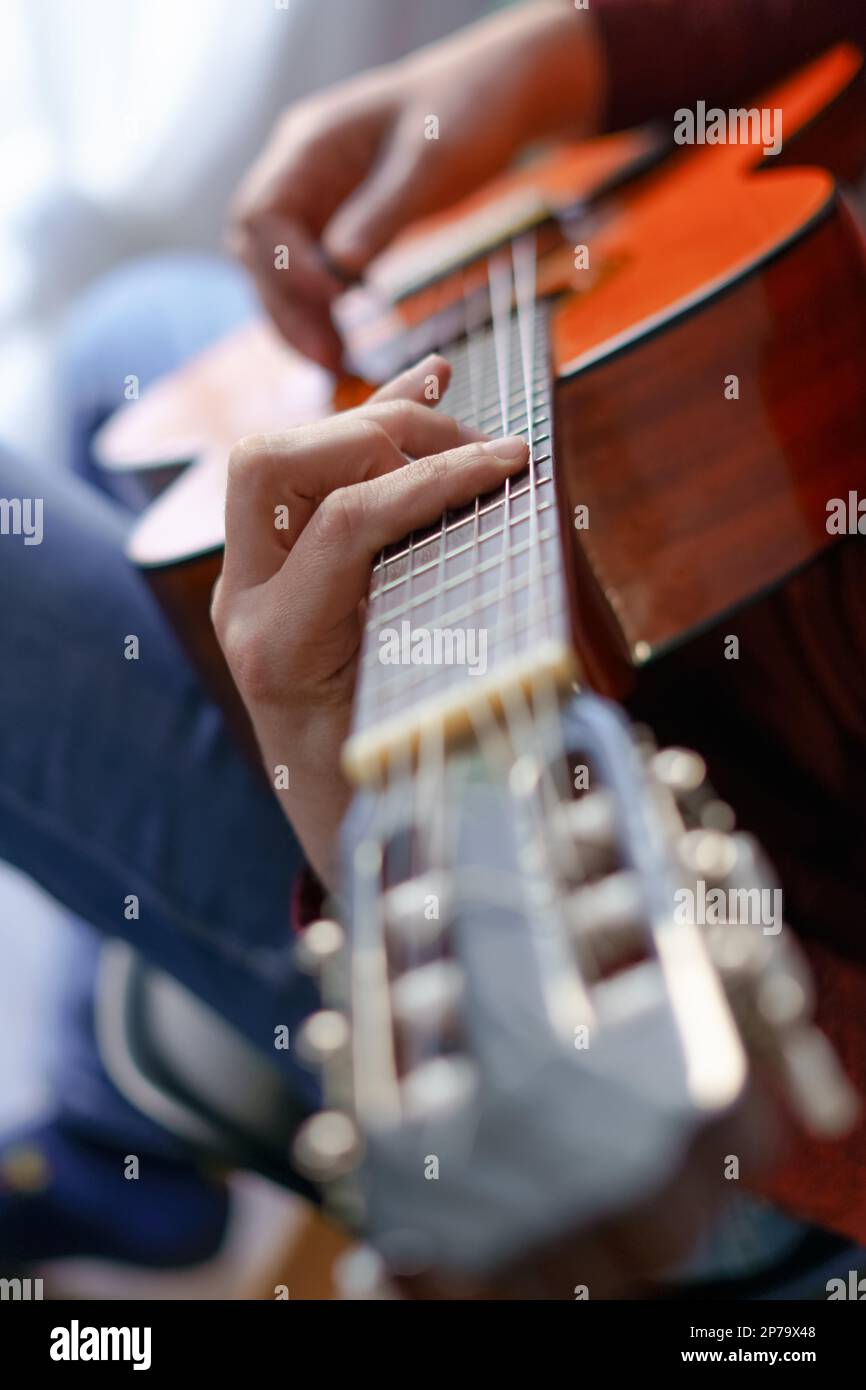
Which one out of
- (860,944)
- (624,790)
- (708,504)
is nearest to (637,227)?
(708,504)

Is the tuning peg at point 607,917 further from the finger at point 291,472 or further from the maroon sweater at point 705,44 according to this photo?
the maroon sweater at point 705,44

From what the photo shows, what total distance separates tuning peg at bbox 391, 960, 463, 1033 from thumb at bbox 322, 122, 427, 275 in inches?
27.8

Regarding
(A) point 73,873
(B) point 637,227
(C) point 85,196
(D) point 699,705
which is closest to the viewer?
(D) point 699,705

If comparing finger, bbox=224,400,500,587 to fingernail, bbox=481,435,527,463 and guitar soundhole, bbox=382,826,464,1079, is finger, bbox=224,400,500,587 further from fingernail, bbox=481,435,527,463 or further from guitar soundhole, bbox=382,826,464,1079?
guitar soundhole, bbox=382,826,464,1079

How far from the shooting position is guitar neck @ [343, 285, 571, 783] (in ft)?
1.09

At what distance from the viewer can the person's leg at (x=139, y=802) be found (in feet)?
2.19

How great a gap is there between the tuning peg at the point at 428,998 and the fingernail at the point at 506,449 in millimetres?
228

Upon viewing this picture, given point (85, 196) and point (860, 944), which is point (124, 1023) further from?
point (85, 196)

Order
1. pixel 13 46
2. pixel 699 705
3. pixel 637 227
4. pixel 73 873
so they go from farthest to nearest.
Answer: pixel 13 46 → pixel 637 227 → pixel 73 873 → pixel 699 705

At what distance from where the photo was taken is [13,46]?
59.0 inches

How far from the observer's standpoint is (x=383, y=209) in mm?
887

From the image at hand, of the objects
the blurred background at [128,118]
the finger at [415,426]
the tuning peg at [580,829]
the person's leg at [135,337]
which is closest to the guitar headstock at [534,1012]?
A: the tuning peg at [580,829]

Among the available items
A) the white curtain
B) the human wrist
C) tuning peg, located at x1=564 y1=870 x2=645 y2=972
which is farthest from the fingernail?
the white curtain
